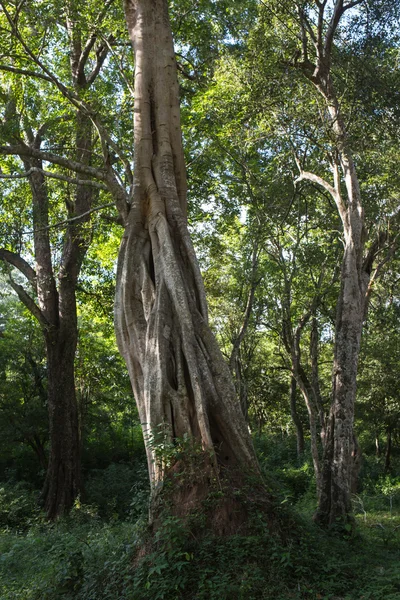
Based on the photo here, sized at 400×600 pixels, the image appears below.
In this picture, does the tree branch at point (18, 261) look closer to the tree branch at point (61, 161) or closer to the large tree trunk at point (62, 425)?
the large tree trunk at point (62, 425)

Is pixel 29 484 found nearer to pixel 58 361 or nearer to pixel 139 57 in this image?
pixel 58 361

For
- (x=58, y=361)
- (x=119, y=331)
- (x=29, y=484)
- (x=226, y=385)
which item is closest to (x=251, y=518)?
(x=226, y=385)

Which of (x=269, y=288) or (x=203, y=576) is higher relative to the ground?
(x=269, y=288)

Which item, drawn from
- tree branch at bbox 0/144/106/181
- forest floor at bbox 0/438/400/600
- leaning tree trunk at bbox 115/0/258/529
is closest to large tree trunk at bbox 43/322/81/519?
tree branch at bbox 0/144/106/181

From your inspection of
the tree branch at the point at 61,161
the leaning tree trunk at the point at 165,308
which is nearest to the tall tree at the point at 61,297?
the tree branch at the point at 61,161

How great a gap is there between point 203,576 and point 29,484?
13.4 m

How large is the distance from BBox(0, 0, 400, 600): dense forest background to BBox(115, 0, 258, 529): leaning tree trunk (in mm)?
238

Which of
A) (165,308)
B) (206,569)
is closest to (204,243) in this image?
(165,308)

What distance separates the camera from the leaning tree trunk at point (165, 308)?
19.7 ft

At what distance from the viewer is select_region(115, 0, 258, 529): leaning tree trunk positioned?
6020 millimetres

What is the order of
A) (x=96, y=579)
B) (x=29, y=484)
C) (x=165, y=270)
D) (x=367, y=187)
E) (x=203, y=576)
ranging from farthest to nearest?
(x=29, y=484)
(x=367, y=187)
(x=165, y=270)
(x=96, y=579)
(x=203, y=576)

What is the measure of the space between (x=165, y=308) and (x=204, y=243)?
9302 mm

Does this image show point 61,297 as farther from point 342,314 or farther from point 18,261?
point 342,314

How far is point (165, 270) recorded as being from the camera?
279 inches
